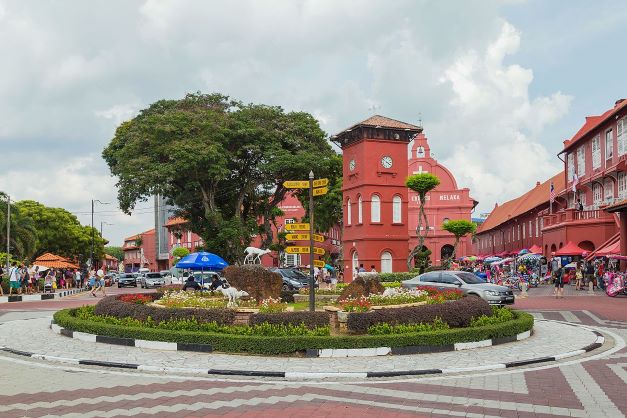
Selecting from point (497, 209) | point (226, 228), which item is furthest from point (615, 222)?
point (497, 209)

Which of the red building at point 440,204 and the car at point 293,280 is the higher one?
the red building at point 440,204

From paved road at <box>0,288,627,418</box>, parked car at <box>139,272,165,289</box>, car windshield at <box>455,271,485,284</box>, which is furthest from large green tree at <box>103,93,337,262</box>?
paved road at <box>0,288,627,418</box>

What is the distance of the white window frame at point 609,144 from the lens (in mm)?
40031

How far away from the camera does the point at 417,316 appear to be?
543 inches

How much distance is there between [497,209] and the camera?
8644cm

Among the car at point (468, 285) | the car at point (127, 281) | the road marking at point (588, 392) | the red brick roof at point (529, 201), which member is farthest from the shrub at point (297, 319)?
the car at point (127, 281)

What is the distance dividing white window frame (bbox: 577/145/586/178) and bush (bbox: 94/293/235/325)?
38744 mm

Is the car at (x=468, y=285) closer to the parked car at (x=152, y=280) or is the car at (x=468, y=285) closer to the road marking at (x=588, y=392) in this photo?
the road marking at (x=588, y=392)

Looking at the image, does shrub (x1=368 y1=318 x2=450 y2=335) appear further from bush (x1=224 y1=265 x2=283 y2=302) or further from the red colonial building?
the red colonial building

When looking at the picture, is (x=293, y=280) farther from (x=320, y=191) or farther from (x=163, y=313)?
(x=163, y=313)

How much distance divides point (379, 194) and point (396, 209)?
5.24ft

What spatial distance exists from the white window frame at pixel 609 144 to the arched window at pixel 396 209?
13.5m

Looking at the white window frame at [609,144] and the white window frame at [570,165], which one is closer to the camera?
the white window frame at [609,144]

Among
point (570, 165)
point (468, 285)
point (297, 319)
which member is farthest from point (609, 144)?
point (297, 319)
